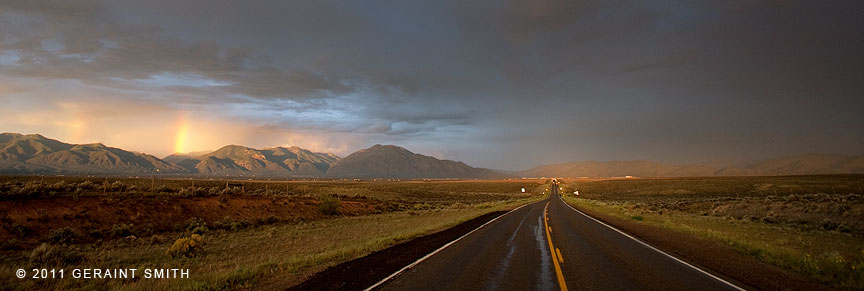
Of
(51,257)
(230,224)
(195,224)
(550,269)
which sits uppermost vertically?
(550,269)

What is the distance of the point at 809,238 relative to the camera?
57.2 feet

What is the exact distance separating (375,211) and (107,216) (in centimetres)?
2203

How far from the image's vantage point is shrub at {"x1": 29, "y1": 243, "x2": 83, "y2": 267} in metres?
12.0

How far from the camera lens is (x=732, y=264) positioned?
32.2 ft

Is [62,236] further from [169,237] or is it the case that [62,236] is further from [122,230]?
[169,237]

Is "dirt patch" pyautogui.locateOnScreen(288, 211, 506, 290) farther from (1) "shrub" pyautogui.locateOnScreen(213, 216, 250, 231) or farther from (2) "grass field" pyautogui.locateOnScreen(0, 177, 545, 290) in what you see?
(1) "shrub" pyautogui.locateOnScreen(213, 216, 250, 231)

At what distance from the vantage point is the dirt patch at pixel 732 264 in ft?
25.1

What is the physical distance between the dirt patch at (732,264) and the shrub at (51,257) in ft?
63.4

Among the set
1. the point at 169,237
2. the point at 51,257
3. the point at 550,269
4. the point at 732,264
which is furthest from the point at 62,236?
the point at 732,264

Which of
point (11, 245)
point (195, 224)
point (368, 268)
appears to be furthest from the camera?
point (195, 224)

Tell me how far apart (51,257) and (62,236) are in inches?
245

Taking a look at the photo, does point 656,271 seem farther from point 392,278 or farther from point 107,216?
point 107,216

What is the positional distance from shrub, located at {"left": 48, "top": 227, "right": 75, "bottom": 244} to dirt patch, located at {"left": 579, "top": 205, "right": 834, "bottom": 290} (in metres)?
24.7

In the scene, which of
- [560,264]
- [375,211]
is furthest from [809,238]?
[375,211]
